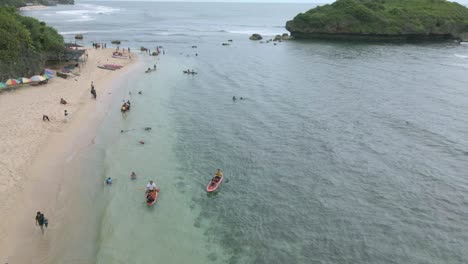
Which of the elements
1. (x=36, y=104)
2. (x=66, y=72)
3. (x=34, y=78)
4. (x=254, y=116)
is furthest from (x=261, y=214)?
(x=66, y=72)

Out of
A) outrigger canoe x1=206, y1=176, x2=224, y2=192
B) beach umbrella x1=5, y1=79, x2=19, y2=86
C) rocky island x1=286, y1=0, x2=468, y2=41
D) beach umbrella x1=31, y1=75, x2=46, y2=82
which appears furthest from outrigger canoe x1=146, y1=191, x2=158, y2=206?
rocky island x1=286, y1=0, x2=468, y2=41

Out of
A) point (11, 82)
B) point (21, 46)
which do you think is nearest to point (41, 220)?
point (11, 82)

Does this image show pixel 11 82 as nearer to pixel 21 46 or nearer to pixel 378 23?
pixel 21 46

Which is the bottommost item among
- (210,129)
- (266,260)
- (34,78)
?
(266,260)

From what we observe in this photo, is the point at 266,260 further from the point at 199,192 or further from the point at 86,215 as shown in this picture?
the point at 86,215

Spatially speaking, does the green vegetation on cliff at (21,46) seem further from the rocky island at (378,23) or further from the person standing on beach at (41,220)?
the rocky island at (378,23)
